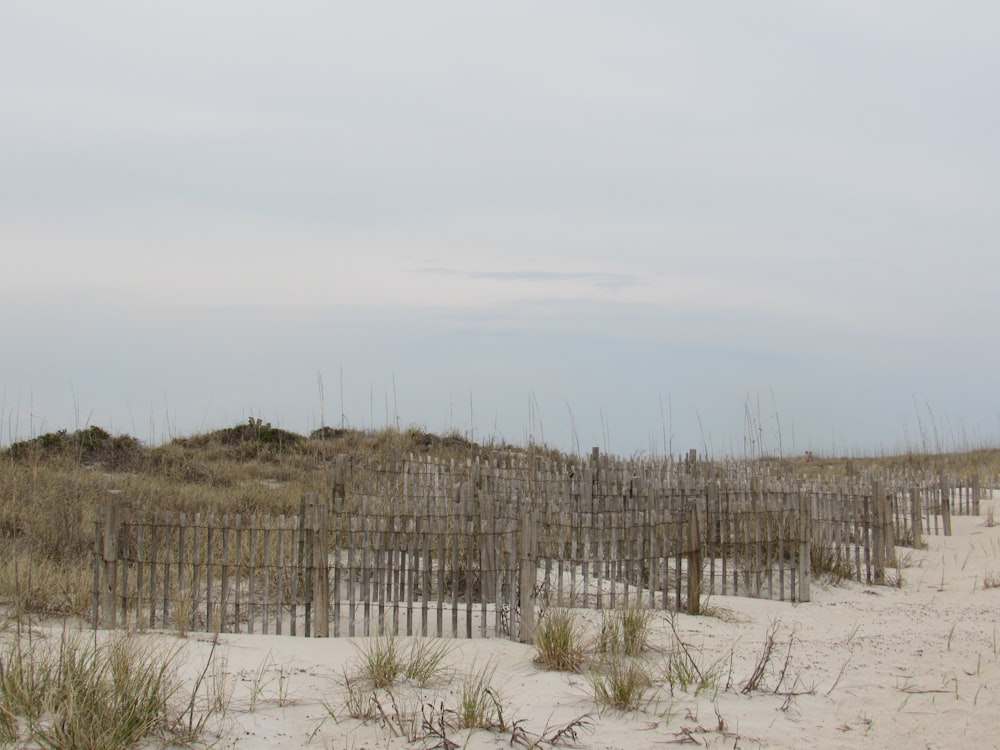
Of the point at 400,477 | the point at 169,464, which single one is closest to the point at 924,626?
the point at 400,477

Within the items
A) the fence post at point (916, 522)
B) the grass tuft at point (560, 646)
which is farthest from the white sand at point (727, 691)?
the fence post at point (916, 522)

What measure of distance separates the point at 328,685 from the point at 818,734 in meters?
2.54

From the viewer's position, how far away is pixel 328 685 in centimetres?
509

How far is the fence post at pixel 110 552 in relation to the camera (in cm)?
630

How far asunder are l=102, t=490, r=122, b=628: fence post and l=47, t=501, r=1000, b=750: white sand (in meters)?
0.72

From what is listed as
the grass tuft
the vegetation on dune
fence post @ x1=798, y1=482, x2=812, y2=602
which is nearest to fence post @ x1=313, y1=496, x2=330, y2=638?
the grass tuft

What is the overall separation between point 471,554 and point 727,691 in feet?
6.65

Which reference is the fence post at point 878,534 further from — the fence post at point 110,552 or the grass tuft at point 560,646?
the fence post at point 110,552

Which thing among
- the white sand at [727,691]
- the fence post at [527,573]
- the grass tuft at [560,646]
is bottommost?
the white sand at [727,691]

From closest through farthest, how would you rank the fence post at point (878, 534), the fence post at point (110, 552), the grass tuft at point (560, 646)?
the grass tuft at point (560, 646) → the fence post at point (110, 552) → the fence post at point (878, 534)

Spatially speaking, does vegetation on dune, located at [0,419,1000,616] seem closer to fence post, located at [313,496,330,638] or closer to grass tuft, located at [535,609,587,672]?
fence post, located at [313,496,330,638]

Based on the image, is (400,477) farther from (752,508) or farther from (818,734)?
(818,734)

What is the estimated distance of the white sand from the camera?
4395mm

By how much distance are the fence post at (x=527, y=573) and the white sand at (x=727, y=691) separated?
0.19 meters
